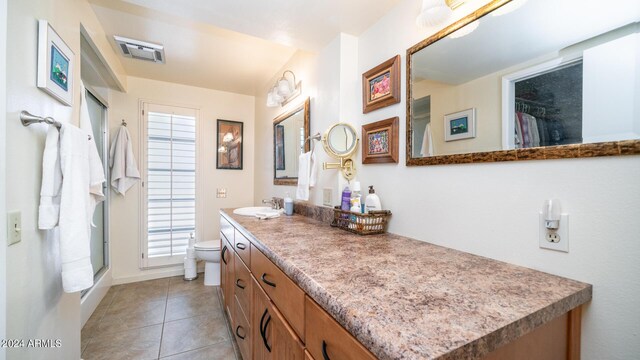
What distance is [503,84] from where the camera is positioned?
898mm

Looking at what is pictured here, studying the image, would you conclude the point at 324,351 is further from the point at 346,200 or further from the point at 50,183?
the point at 50,183

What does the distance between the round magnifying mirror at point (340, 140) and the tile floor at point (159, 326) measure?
154cm

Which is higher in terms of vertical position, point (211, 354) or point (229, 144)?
point (229, 144)

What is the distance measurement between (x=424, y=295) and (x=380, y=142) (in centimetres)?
96

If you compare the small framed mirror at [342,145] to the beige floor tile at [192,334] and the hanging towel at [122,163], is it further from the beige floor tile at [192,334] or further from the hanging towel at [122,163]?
the hanging towel at [122,163]

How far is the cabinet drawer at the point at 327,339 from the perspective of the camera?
1.75 feet

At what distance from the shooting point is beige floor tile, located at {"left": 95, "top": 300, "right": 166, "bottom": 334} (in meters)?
1.98

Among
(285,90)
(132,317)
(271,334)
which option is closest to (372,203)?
(271,334)

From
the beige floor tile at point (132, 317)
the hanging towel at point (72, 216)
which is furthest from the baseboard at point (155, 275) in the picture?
the hanging towel at point (72, 216)

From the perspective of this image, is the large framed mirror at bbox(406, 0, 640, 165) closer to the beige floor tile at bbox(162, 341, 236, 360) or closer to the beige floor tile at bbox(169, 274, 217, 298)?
the beige floor tile at bbox(162, 341, 236, 360)

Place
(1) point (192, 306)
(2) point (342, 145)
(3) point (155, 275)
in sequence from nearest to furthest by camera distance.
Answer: (2) point (342, 145)
(1) point (192, 306)
(3) point (155, 275)

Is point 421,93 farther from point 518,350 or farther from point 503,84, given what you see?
point 518,350

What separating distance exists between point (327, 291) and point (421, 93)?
3.33 ft

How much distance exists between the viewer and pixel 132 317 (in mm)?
2121
